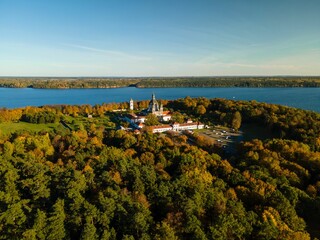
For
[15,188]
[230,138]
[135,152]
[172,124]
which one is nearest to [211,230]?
[15,188]

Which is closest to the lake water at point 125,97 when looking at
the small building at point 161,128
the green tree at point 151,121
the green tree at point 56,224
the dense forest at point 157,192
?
the green tree at point 151,121

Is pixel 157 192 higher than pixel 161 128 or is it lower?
higher

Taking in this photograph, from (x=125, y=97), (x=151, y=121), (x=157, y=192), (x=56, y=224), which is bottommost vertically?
(x=125, y=97)

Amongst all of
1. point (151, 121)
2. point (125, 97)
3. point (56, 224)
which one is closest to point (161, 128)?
point (151, 121)

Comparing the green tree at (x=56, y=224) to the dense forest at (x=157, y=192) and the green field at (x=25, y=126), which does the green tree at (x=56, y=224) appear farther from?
the green field at (x=25, y=126)

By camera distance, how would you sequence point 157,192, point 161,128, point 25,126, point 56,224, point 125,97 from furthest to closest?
1. point 125,97
2. point 25,126
3. point 161,128
4. point 157,192
5. point 56,224

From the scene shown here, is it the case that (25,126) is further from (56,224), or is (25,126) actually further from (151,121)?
(56,224)

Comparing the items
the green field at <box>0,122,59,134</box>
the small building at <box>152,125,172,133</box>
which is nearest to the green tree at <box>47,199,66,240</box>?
the small building at <box>152,125,172,133</box>

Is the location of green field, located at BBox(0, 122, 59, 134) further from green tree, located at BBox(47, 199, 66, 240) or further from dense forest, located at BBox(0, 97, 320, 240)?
green tree, located at BBox(47, 199, 66, 240)
